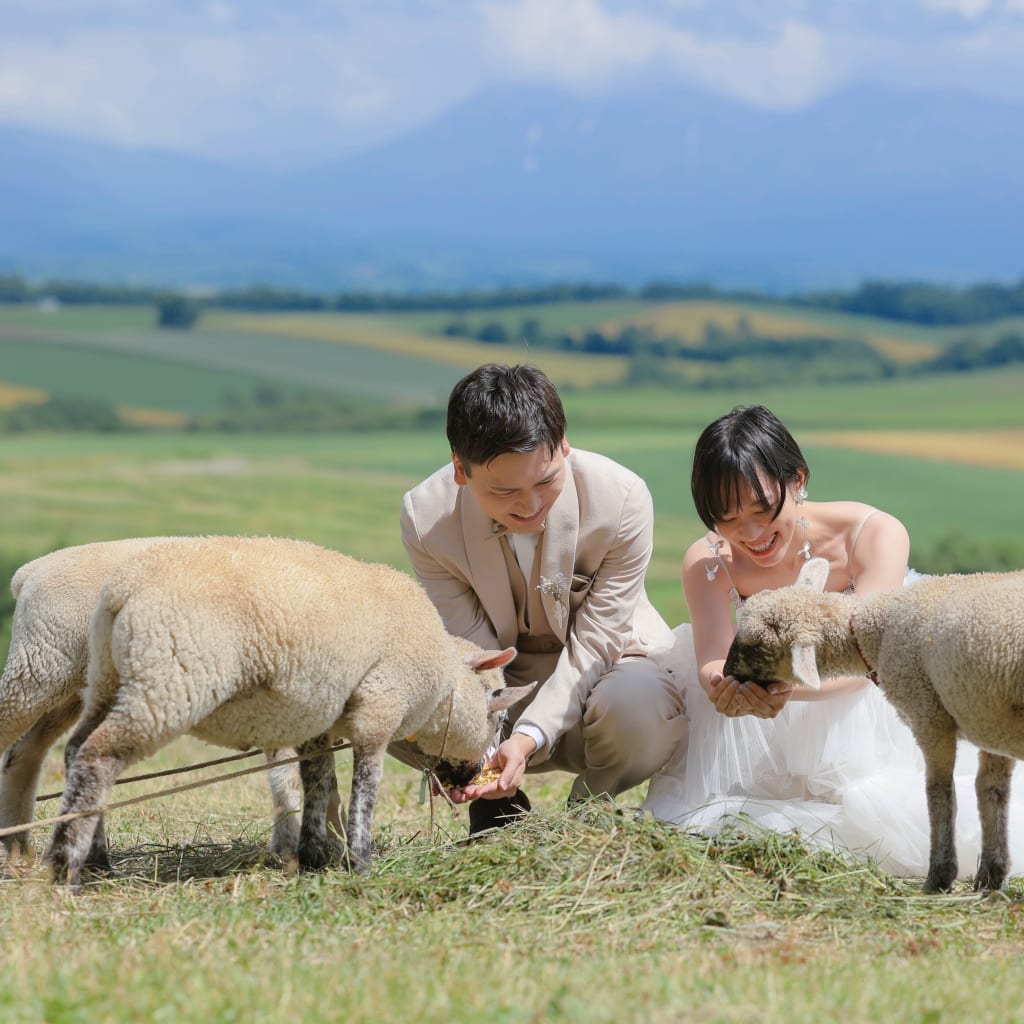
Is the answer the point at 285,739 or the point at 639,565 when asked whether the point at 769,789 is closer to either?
the point at 639,565

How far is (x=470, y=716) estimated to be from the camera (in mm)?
6258

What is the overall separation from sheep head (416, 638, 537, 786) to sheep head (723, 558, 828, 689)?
1061 mm

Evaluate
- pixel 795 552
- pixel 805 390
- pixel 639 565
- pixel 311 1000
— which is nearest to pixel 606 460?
pixel 639 565

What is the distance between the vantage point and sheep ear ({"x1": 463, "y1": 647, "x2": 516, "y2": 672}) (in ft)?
20.6

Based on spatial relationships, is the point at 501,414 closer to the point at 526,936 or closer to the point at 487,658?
the point at 487,658

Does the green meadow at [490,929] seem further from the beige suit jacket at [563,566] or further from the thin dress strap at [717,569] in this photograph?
the thin dress strap at [717,569]

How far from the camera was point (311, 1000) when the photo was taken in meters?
3.91

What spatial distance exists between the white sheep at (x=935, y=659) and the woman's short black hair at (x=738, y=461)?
0.46 meters

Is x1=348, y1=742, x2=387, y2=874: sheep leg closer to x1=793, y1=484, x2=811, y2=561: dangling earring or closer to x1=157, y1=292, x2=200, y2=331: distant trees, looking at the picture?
x1=793, y1=484, x2=811, y2=561: dangling earring

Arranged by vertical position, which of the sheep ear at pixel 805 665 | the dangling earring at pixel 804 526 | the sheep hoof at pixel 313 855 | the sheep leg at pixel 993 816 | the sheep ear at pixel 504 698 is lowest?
the sheep hoof at pixel 313 855

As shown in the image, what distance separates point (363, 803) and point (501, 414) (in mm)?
1812

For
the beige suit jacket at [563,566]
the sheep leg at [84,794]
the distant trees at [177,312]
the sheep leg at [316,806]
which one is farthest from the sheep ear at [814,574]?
the distant trees at [177,312]

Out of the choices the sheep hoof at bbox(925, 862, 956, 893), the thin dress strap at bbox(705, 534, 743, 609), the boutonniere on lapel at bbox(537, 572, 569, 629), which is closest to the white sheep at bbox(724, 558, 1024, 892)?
the sheep hoof at bbox(925, 862, 956, 893)

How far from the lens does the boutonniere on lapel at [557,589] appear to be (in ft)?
21.8
